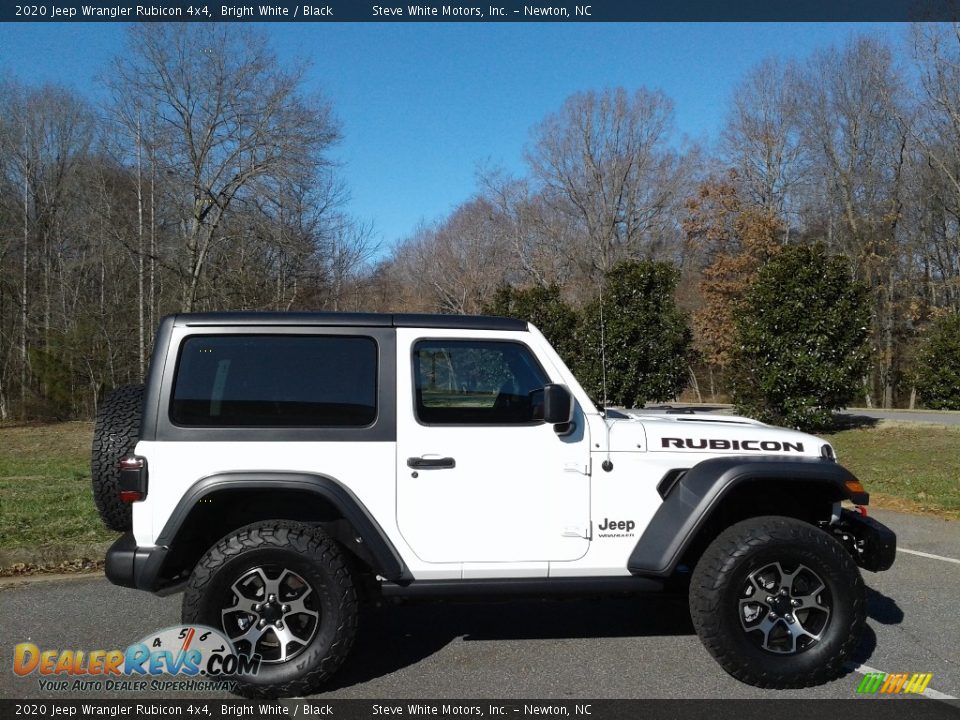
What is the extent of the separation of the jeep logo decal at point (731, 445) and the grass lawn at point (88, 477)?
5.10 meters

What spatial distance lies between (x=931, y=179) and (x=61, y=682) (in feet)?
140

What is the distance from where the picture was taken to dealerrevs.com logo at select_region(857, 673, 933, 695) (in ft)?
13.0

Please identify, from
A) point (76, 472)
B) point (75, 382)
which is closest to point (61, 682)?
point (76, 472)

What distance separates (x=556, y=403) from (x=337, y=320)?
4.08 feet

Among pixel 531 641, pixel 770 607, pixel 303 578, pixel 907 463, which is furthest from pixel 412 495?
pixel 907 463

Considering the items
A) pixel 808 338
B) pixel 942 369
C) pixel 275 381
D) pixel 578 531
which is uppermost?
pixel 808 338

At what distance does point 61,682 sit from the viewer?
13.5 feet

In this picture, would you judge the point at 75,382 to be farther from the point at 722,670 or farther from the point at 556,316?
the point at 722,670

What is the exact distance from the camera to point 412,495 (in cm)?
399

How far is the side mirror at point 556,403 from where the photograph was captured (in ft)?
12.8

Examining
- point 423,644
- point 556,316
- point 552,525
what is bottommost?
point 423,644

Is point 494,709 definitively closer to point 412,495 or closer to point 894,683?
point 412,495

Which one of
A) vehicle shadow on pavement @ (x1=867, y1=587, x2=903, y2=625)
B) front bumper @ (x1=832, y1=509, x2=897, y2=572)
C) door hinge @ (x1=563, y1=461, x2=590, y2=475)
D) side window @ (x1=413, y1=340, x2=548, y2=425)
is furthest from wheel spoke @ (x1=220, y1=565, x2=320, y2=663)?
vehicle shadow on pavement @ (x1=867, y1=587, x2=903, y2=625)

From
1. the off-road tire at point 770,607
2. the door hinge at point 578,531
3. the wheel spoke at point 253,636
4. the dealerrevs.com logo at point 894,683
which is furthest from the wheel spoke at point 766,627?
the wheel spoke at point 253,636
